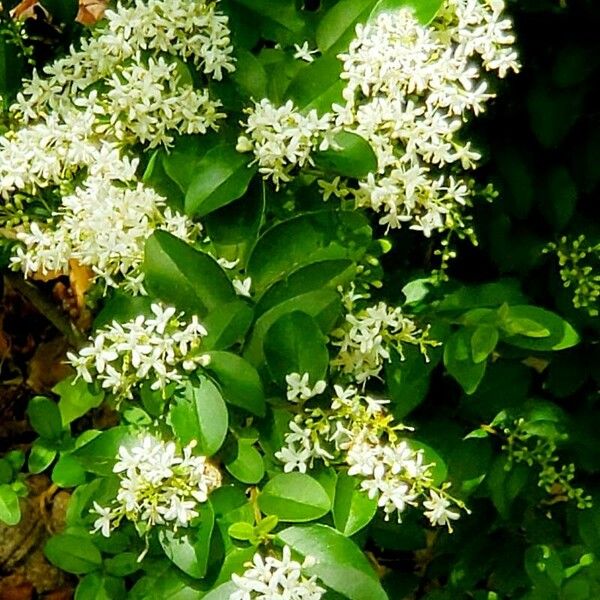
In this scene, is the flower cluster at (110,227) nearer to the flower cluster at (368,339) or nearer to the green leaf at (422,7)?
the flower cluster at (368,339)

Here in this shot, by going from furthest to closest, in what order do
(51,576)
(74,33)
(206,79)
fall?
(51,576), (74,33), (206,79)

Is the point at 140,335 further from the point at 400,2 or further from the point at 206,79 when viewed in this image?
the point at 400,2

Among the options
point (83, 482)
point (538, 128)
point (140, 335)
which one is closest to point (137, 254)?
point (140, 335)

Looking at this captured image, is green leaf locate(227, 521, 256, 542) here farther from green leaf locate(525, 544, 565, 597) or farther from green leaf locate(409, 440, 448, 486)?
green leaf locate(525, 544, 565, 597)

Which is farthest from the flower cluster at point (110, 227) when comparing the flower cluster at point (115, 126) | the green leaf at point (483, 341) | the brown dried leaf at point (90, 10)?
the brown dried leaf at point (90, 10)

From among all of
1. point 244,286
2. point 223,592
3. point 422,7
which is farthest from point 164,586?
point 422,7
